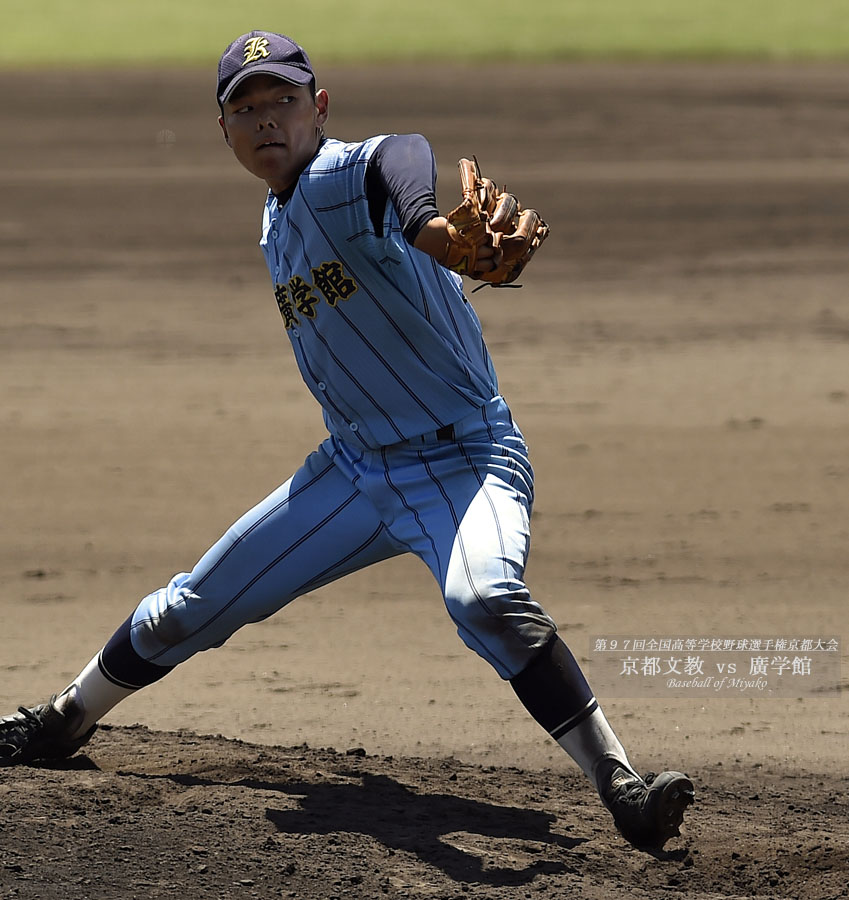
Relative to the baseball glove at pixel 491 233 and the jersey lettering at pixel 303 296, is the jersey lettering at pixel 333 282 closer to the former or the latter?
the jersey lettering at pixel 303 296

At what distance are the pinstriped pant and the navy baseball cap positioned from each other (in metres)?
0.95

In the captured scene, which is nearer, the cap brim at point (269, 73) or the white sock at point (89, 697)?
the cap brim at point (269, 73)

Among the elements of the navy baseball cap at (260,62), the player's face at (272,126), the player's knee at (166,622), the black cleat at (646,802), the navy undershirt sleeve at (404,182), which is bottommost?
the black cleat at (646,802)

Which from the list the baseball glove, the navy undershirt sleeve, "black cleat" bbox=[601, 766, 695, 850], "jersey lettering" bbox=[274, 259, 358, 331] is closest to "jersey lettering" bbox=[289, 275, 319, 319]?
"jersey lettering" bbox=[274, 259, 358, 331]

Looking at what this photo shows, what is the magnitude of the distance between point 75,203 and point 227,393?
6.25 m

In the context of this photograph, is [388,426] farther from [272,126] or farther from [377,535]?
[272,126]

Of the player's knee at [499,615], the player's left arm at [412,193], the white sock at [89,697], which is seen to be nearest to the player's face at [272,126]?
the player's left arm at [412,193]

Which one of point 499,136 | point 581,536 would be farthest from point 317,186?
point 499,136

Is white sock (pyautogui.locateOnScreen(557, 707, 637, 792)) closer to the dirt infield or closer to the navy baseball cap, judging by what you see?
the dirt infield

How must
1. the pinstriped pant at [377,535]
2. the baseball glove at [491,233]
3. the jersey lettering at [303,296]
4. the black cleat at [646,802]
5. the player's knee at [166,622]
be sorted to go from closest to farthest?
the baseball glove at [491,233] < the black cleat at [646,802] < the pinstriped pant at [377,535] < the jersey lettering at [303,296] < the player's knee at [166,622]

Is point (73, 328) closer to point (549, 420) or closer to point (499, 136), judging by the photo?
point (549, 420)

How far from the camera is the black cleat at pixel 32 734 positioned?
428 centimetres

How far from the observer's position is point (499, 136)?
1709 centimetres

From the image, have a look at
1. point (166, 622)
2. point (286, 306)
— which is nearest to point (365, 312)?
point (286, 306)
